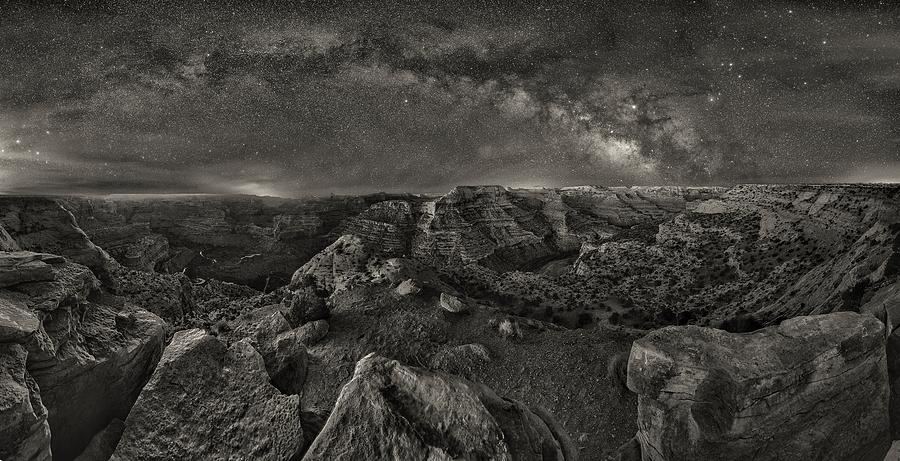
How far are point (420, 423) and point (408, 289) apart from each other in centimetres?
2183

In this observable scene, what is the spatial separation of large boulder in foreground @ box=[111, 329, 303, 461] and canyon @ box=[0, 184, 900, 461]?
0.9 inches

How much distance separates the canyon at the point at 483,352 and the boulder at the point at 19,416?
26mm

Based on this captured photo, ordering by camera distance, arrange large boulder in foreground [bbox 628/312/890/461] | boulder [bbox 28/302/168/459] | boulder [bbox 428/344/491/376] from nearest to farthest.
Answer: boulder [bbox 28/302/168/459] < large boulder in foreground [bbox 628/312/890/461] < boulder [bbox 428/344/491/376]

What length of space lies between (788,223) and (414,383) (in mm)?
55637

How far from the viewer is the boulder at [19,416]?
10.1 ft

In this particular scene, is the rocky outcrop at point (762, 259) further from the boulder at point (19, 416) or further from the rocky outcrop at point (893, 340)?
the boulder at point (19, 416)

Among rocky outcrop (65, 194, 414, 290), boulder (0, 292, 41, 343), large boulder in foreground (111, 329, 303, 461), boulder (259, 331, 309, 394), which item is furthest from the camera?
rocky outcrop (65, 194, 414, 290)

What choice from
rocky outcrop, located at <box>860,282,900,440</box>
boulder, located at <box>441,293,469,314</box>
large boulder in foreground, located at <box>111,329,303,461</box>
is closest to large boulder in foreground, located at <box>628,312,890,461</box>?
rocky outcrop, located at <box>860,282,900,440</box>

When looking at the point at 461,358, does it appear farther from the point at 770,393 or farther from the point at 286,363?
the point at 286,363

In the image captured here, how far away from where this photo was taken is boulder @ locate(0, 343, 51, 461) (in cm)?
308

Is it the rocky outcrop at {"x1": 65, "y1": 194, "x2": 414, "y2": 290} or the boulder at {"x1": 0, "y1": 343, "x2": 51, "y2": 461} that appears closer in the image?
the boulder at {"x1": 0, "y1": 343, "x2": 51, "y2": 461}

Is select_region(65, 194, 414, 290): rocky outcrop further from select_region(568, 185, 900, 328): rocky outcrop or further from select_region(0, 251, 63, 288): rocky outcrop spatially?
select_region(0, 251, 63, 288): rocky outcrop

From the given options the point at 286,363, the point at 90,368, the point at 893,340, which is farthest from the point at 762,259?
the point at 90,368

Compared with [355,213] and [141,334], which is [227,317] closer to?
[141,334]
